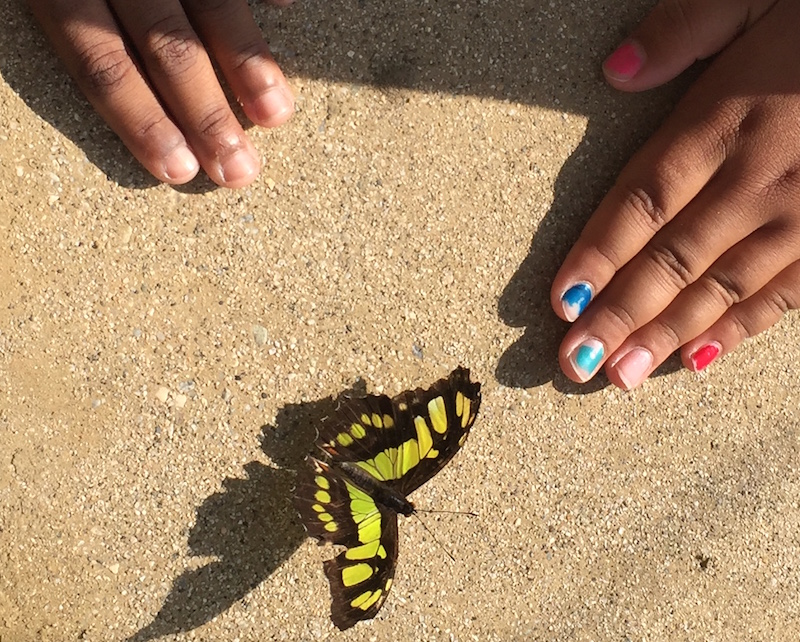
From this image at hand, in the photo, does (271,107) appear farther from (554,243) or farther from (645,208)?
(645,208)

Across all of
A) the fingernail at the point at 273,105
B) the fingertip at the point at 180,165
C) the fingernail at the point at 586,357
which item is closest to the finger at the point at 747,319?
the fingernail at the point at 586,357

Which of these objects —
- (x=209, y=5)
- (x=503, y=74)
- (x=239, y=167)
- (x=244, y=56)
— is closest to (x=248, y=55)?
(x=244, y=56)

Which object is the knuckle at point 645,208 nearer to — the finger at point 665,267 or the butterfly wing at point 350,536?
the finger at point 665,267

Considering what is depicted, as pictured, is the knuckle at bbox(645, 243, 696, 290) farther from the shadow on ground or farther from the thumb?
the thumb

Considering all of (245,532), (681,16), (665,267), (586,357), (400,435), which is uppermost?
(681,16)

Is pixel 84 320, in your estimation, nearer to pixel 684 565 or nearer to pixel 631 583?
pixel 631 583

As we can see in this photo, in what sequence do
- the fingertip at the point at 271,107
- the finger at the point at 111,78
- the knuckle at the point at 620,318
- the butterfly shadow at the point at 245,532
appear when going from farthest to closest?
the knuckle at the point at 620,318
the butterfly shadow at the point at 245,532
the fingertip at the point at 271,107
the finger at the point at 111,78

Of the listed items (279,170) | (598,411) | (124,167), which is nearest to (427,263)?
(279,170)
